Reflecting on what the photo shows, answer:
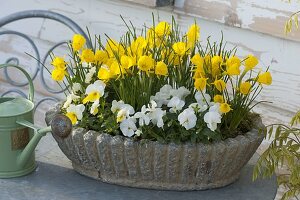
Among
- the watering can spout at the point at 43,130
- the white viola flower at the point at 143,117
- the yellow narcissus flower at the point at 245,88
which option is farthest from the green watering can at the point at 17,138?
the yellow narcissus flower at the point at 245,88

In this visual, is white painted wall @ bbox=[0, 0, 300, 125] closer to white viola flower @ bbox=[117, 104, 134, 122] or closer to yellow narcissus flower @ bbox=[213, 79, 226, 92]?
yellow narcissus flower @ bbox=[213, 79, 226, 92]

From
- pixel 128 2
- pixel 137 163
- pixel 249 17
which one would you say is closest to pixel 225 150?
pixel 137 163

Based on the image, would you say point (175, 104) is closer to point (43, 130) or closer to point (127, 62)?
point (127, 62)

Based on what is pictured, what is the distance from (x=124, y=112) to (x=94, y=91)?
9 cm

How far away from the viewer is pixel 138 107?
1.46m

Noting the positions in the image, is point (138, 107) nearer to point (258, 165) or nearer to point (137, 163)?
point (137, 163)

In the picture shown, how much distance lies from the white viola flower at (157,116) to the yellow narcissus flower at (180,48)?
135 millimetres

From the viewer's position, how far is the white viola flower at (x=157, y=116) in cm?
139

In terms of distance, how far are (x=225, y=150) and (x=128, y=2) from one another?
102cm

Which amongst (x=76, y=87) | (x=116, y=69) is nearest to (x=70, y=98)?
(x=76, y=87)

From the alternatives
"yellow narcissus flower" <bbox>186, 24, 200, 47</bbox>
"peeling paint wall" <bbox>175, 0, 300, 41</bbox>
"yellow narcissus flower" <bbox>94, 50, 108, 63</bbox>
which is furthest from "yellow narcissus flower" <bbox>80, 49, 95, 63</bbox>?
"peeling paint wall" <bbox>175, 0, 300, 41</bbox>

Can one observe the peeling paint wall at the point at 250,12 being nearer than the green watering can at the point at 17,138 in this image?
No

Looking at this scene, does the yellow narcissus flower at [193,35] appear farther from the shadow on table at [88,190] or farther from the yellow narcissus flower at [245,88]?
the shadow on table at [88,190]

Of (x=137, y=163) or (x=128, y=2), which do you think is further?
(x=128, y=2)
